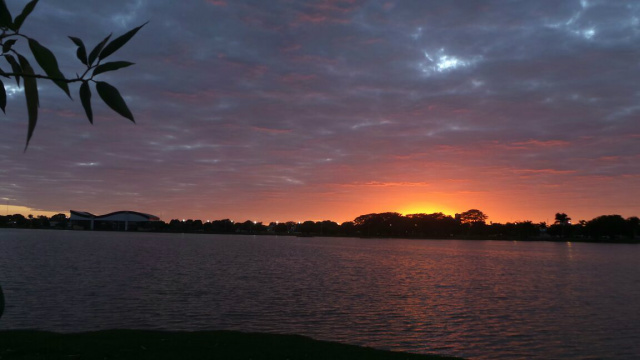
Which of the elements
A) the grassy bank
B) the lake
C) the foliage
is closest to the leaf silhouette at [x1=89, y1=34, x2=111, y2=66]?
the foliage

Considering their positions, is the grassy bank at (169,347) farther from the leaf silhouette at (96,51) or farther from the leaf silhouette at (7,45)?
the leaf silhouette at (96,51)

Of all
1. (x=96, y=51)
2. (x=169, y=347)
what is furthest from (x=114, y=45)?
(x=169, y=347)

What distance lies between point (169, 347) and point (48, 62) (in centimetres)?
2170

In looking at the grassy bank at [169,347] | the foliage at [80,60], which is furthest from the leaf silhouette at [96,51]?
the grassy bank at [169,347]

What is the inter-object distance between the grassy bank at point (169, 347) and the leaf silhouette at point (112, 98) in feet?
64.8

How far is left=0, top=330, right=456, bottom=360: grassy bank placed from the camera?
19797 mm

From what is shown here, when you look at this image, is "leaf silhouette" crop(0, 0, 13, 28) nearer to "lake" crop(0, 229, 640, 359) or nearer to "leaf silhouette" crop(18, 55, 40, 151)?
"leaf silhouette" crop(18, 55, 40, 151)

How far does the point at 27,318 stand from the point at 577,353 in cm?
3762

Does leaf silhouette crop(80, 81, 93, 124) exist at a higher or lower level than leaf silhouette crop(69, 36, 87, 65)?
lower

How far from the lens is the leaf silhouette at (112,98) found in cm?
181

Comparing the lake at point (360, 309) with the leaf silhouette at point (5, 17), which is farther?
the lake at point (360, 309)

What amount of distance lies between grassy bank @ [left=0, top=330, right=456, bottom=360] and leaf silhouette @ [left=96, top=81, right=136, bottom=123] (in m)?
19.7

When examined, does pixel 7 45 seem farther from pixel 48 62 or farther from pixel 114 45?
pixel 114 45

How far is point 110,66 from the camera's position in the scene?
6.29 ft
